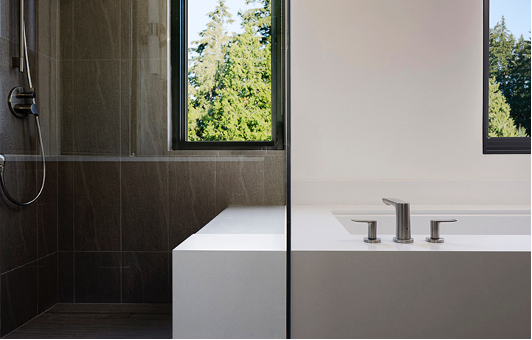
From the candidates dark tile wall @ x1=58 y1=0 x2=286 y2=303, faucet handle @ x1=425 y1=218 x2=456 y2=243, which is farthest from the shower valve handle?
faucet handle @ x1=425 y1=218 x2=456 y2=243

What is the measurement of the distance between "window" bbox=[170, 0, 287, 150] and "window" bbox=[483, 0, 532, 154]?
1.94 ft

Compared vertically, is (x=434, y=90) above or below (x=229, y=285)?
above

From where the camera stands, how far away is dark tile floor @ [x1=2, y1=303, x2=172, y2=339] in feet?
3.73

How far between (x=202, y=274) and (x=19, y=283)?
0.83 meters

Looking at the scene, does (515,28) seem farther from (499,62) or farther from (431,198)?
(431,198)

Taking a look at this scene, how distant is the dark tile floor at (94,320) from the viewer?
3.73ft

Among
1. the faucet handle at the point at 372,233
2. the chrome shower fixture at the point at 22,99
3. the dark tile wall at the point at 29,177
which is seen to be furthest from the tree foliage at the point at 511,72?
the chrome shower fixture at the point at 22,99

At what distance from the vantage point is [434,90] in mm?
750

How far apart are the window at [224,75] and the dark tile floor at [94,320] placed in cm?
53

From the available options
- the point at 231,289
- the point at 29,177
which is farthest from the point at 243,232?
the point at 29,177

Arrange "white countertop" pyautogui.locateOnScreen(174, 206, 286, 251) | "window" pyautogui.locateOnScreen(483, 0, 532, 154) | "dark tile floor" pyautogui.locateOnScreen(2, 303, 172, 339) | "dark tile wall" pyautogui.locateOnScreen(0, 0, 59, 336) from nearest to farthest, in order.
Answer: "window" pyautogui.locateOnScreen(483, 0, 532, 154)
"white countertop" pyautogui.locateOnScreen(174, 206, 286, 251)
"dark tile floor" pyautogui.locateOnScreen(2, 303, 172, 339)
"dark tile wall" pyautogui.locateOnScreen(0, 0, 59, 336)

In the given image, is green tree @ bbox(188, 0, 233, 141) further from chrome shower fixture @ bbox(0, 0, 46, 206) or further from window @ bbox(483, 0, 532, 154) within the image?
window @ bbox(483, 0, 532, 154)

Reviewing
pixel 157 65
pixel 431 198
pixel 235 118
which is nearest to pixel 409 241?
pixel 431 198

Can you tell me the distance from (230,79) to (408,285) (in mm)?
816
